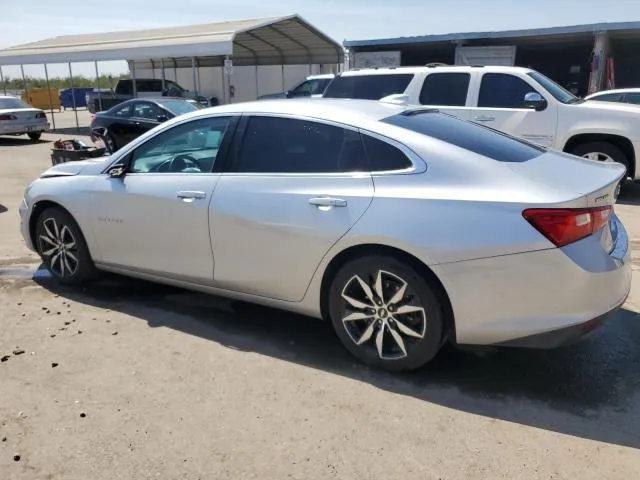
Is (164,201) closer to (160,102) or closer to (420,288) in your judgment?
(420,288)

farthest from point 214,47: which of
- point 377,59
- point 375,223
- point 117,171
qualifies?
point 375,223

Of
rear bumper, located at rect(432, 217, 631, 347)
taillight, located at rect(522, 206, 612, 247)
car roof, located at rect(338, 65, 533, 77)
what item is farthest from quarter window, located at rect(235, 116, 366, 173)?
car roof, located at rect(338, 65, 533, 77)

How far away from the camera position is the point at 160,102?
13094mm

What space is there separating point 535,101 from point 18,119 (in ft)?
50.4

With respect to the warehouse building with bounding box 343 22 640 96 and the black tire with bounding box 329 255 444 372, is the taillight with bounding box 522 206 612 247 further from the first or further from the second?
the warehouse building with bounding box 343 22 640 96

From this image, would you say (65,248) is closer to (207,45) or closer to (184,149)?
(184,149)

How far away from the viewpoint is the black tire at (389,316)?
324cm

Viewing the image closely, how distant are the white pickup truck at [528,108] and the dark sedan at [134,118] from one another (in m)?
5.87

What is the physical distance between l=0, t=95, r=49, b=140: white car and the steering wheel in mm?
15375

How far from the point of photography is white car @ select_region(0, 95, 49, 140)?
17.3m

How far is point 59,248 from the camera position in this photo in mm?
4953

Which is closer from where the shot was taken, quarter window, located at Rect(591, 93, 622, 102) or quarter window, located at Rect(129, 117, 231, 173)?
quarter window, located at Rect(129, 117, 231, 173)

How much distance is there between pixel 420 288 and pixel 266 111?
1.65m

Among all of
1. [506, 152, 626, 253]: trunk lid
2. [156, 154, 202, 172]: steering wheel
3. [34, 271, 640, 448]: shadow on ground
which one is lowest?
[34, 271, 640, 448]: shadow on ground
